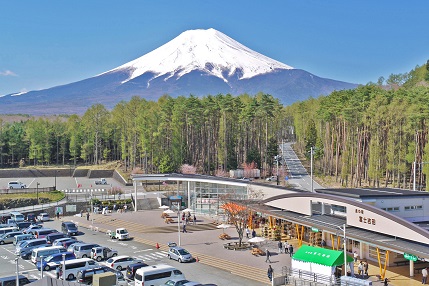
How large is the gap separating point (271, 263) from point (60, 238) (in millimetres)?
16196

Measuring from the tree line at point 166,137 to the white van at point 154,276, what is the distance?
44876 mm

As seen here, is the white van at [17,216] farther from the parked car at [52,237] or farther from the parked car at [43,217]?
the parked car at [52,237]

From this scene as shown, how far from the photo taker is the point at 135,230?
136 feet

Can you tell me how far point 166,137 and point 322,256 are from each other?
51.0 meters

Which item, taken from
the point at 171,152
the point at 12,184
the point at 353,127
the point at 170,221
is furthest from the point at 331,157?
the point at 12,184

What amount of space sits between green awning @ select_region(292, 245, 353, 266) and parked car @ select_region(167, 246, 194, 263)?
24.8ft

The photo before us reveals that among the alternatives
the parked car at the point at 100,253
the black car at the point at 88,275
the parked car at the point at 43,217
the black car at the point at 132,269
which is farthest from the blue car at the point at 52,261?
the parked car at the point at 43,217

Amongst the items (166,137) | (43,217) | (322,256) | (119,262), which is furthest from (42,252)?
(166,137)

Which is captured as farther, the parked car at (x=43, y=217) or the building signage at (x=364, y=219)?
the parked car at (x=43, y=217)

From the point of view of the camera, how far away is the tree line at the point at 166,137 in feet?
237

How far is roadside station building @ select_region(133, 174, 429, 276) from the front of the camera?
78.9 feet

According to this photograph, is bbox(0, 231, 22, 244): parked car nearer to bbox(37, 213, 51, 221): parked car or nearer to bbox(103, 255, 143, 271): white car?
bbox(37, 213, 51, 221): parked car

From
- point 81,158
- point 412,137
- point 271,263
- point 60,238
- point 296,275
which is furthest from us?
point 81,158

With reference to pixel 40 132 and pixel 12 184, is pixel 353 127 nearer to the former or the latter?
pixel 12 184
